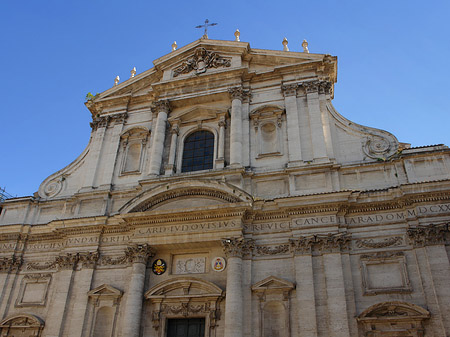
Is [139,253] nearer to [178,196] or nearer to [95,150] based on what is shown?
[178,196]

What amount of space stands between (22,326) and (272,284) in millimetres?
8748

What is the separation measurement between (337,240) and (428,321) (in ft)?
10.2

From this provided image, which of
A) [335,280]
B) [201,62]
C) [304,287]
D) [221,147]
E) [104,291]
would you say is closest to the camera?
[335,280]

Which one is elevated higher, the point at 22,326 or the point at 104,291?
the point at 104,291

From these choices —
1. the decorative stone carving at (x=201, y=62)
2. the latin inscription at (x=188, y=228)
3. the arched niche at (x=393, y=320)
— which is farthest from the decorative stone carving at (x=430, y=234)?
the decorative stone carving at (x=201, y=62)

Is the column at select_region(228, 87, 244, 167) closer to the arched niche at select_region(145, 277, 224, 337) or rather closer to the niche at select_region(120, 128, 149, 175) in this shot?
the niche at select_region(120, 128, 149, 175)

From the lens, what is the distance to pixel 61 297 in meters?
14.0

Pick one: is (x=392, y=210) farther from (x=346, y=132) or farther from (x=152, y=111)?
(x=152, y=111)

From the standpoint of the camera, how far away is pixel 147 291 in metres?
13.4

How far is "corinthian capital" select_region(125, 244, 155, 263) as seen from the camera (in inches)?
539

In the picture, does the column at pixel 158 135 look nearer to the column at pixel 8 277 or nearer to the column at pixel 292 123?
the column at pixel 292 123

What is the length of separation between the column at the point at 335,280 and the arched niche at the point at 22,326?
31.4ft

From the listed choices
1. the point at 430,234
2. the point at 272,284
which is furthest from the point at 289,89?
the point at 272,284

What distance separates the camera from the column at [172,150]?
51.6 feet
